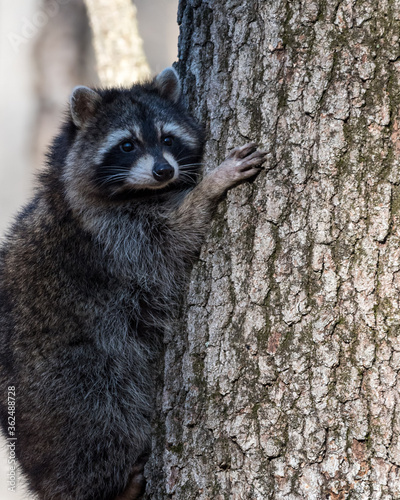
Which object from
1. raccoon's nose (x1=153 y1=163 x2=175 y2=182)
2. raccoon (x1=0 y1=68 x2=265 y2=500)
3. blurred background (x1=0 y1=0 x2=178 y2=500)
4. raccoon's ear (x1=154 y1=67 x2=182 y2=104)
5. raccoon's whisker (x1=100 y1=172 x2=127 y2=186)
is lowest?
raccoon (x1=0 y1=68 x2=265 y2=500)

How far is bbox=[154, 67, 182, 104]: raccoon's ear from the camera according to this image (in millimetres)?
3389

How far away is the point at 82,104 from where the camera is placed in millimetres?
3518

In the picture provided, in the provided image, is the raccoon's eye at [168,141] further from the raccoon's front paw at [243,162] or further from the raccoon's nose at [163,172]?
the raccoon's front paw at [243,162]

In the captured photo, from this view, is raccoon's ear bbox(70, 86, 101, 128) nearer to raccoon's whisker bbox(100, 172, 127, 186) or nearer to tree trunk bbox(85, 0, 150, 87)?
raccoon's whisker bbox(100, 172, 127, 186)

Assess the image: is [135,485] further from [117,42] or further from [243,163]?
[117,42]

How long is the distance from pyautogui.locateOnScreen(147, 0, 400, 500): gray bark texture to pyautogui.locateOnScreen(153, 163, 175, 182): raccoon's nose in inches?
22.0

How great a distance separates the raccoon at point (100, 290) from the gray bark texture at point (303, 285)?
0.51 meters

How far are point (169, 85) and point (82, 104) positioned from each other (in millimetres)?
530

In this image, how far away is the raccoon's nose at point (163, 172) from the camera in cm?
312

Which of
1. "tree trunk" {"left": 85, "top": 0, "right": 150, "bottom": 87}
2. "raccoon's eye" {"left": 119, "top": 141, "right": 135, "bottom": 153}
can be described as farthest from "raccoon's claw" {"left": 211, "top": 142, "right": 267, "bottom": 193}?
"tree trunk" {"left": 85, "top": 0, "right": 150, "bottom": 87}

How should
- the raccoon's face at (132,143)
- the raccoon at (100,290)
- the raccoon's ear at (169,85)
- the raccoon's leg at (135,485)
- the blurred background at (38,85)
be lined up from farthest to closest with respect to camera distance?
the blurred background at (38,85), the raccoon's ear at (169,85), the raccoon's face at (132,143), the raccoon at (100,290), the raccoon's leg at (135,485)

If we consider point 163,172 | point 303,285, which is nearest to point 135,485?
point 303,285

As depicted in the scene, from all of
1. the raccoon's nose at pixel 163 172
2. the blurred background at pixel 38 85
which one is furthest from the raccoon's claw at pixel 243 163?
the blurred background at pixel 38 85

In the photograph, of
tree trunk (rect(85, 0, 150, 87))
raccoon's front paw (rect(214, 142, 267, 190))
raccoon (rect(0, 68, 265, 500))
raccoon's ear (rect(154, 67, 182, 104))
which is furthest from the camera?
tree trunk (rect(85, 0, 150, 87))
